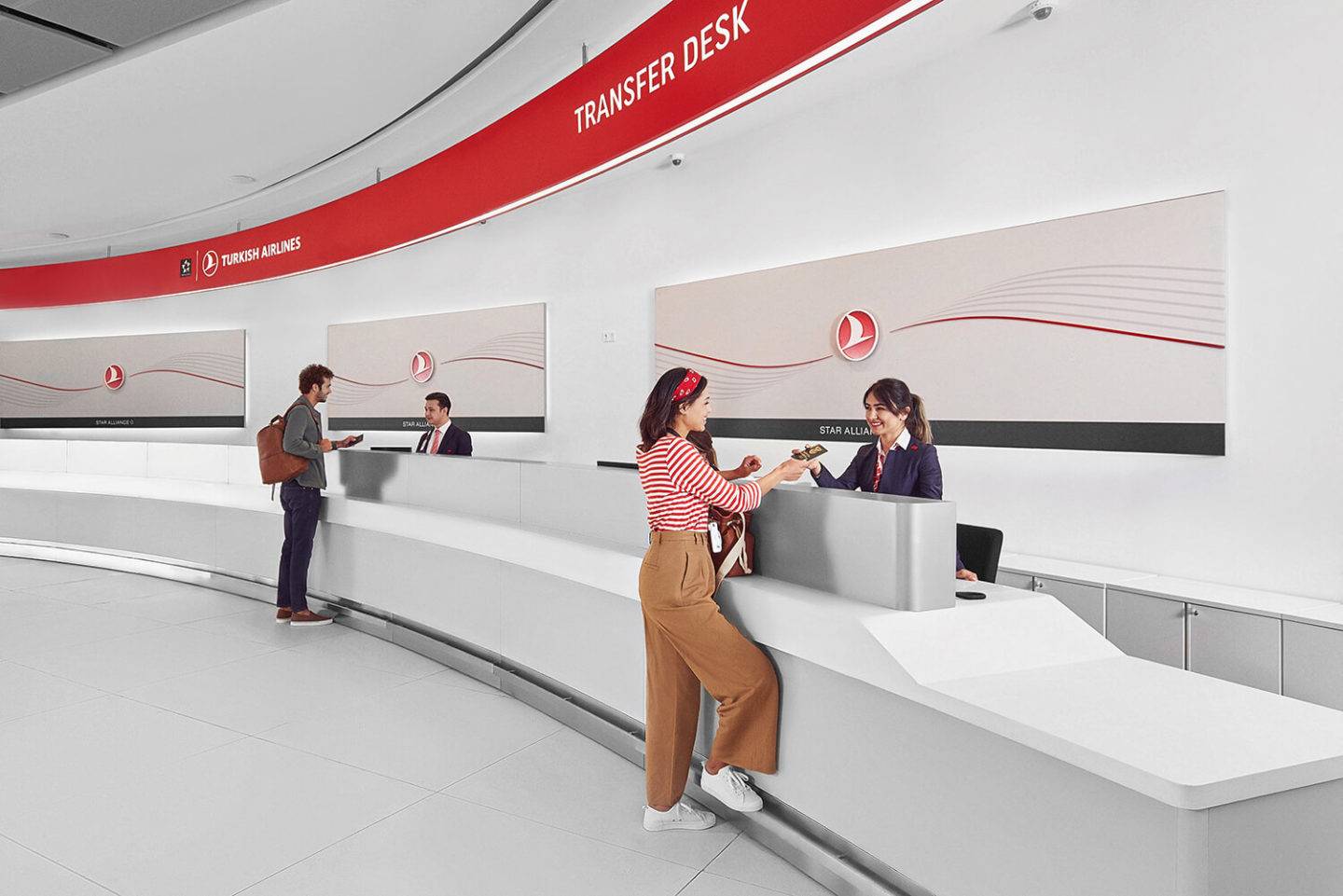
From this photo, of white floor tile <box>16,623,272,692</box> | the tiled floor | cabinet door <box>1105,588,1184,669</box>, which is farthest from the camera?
white floor tile <box>16,623,272,692</box>

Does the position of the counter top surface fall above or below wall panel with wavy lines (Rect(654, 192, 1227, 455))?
below

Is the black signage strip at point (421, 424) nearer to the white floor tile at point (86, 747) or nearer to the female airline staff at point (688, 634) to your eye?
the white floor tile at point (86, 747)

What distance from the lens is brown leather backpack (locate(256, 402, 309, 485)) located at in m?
5.33

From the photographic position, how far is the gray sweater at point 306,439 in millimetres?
5316

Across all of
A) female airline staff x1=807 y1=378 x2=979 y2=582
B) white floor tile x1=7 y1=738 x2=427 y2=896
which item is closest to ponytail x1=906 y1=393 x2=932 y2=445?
female airline staff x1=807 y1=378 x2=979 y2=582

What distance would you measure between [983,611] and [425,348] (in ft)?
19.9

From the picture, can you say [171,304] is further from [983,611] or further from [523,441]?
[983,611]

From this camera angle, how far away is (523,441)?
6.80 m

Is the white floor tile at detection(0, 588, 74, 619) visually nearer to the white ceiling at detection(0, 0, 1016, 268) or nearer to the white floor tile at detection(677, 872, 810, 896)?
the white ceiling at detection(0, 0, 1016, 268)

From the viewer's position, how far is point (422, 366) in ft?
24.0

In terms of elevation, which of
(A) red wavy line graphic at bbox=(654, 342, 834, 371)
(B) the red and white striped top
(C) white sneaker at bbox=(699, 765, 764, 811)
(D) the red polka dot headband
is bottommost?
(C) white sneaker at bbox=(699, 765, 764, 811)

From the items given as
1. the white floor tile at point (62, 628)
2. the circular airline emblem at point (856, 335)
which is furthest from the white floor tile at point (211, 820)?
the circular airline emblem at point (856, 335)

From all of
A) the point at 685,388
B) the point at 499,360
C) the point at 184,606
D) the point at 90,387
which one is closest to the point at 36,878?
the point at 685,388

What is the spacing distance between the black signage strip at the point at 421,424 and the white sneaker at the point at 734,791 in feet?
14.3
